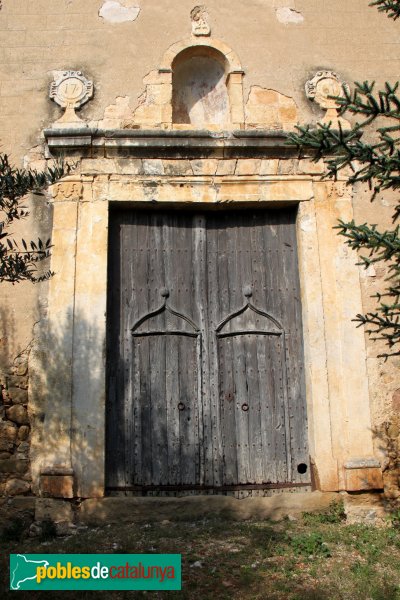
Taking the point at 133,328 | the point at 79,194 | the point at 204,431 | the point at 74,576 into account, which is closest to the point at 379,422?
the point at 204,431

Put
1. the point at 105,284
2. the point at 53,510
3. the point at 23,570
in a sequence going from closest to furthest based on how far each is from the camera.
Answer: the point at 23,570
the point at 53,510
the point at 105,284

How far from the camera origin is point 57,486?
16.2 ft

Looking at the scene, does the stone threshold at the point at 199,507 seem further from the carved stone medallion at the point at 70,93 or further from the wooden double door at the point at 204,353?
the carved stone medallion at the point at 70,93

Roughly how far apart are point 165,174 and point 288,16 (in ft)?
6.24

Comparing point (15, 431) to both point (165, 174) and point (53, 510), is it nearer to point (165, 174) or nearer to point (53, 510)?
Answer: point (53, 510)

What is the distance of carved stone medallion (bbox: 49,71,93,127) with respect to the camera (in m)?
5.69

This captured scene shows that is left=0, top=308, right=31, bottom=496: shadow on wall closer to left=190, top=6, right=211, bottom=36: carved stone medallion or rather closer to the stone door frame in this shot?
the stone door frame

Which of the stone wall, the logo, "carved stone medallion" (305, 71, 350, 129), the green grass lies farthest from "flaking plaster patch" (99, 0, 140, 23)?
the logo

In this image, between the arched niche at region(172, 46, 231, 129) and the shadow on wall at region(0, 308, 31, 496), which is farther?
the arched niche at region(172, 46, 231, 129)

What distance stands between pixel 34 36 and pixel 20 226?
1771 millimetres

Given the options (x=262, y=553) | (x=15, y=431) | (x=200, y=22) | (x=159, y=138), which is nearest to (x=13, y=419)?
(x=15, y=431)

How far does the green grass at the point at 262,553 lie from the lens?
147 inches

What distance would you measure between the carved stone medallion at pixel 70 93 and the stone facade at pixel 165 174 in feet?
0.08

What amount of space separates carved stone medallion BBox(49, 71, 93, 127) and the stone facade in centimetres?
3
